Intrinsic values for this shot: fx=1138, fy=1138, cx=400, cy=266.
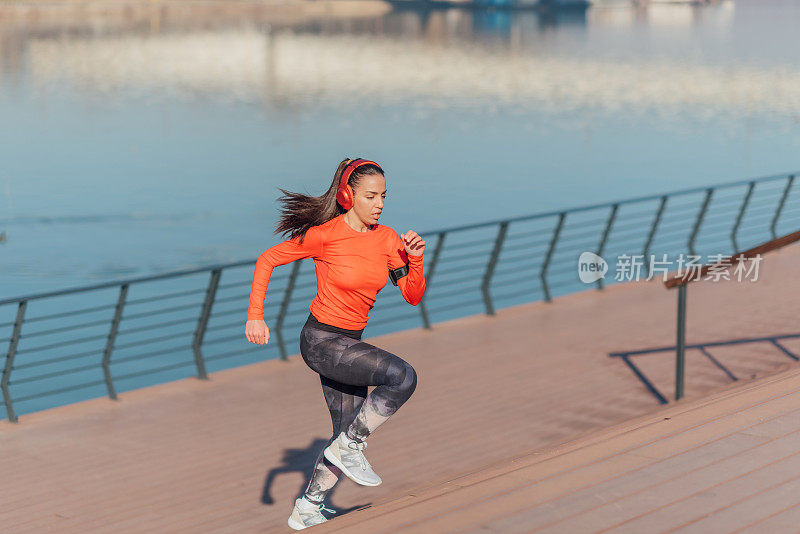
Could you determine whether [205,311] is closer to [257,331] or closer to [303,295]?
[257,331]

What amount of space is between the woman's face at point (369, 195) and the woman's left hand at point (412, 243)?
0.19 m

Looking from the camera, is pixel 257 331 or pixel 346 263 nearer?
pixel 257 331

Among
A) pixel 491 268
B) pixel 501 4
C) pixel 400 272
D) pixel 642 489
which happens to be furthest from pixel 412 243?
pixel 501 4

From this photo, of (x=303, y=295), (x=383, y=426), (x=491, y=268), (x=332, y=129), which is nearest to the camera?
(x=383, y=426)

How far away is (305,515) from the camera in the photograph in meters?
5.32

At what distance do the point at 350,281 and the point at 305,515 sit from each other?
1.27 m

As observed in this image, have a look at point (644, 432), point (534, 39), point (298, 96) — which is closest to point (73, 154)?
point (298, 96)

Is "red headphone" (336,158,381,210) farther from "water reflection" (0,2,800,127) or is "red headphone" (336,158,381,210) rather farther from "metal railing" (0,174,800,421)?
"water reflection" (0,2,800,127)

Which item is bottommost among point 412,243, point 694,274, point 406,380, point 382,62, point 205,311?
point 382,62

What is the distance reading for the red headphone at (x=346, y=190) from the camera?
185 inches

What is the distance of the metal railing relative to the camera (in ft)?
48.3

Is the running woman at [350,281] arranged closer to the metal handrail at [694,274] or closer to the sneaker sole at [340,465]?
the sneaker sole at [340,465]

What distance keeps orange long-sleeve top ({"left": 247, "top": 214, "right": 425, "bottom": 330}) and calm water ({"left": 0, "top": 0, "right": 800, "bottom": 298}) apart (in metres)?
26.6

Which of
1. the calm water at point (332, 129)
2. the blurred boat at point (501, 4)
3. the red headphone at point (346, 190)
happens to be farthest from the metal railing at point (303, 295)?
the blurred boat at point (501, 4)
